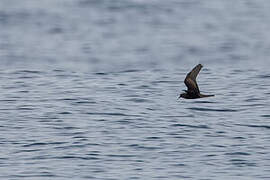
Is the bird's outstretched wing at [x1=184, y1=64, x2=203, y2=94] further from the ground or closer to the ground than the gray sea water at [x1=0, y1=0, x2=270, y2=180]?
further from the ground

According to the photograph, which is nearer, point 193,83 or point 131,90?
point 193,83

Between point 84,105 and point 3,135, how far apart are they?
3.25 meters

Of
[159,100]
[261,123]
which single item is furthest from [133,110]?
[261,123]

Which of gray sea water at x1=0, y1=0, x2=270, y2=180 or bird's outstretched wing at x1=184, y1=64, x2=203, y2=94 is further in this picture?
bird's outstretched wing at x1=184, y1=64, x2=203, y2=94

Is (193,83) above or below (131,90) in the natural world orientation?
above

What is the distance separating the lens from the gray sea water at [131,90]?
53.4 ft

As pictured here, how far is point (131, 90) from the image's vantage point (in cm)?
2258

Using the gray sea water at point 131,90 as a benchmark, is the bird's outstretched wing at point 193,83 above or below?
above

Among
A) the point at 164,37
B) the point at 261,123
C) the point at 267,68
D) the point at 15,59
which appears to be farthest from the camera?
the point at 164,37

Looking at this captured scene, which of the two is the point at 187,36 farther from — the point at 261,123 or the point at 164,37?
the point at 261,123

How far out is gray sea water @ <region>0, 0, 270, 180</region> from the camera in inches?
640

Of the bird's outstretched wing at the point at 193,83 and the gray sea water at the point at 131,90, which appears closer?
the gray sea water at the point at 131,90

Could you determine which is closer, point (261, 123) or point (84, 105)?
point (261, 123)

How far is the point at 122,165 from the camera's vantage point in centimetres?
1593
